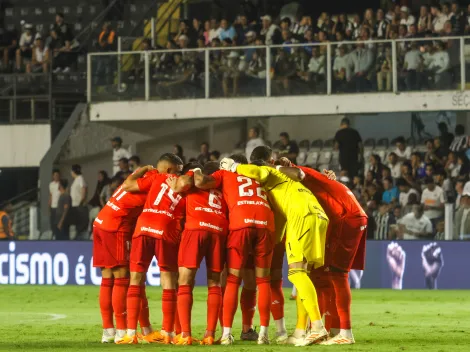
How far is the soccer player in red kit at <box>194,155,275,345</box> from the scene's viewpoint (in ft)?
41.5

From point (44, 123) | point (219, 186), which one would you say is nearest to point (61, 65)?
point (44, 123)

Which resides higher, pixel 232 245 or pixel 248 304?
pixel 232 245

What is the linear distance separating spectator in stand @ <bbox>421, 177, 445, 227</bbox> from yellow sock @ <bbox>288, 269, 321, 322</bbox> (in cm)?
1148

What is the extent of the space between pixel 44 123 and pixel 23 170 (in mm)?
3332

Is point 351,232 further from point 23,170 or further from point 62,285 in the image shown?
point 23,170

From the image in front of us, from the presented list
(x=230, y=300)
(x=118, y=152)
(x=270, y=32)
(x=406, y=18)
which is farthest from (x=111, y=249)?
(x=270, y=32)

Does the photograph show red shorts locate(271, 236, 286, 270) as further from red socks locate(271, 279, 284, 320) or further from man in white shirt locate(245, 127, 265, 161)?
man in white shirt locate(245, 127, 265, 161)

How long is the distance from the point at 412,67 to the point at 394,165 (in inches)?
86.6

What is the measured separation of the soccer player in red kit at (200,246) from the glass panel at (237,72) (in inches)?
573

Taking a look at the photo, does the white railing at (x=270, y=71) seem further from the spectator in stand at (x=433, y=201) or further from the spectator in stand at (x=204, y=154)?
the spectator in stand at (x=433, y=201)

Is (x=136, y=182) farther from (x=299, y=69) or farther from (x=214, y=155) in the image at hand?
(x=299, y=69)

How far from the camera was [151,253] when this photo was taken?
13.1 meters

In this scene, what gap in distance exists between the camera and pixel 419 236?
77.2ft

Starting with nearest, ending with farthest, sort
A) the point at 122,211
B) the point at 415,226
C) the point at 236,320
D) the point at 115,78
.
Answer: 1. the point at 122,211
2. the point at 236,320
3. the point at 415,226
4. the point at 115,78
